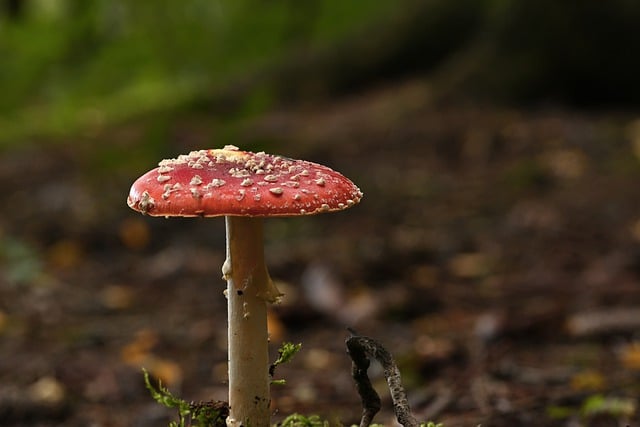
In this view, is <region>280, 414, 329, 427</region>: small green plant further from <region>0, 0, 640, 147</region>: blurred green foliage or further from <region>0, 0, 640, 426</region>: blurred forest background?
<region>0, 0, 640, 147</region>: blurred green foliage

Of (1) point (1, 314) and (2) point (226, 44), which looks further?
(2) point (226, 44)

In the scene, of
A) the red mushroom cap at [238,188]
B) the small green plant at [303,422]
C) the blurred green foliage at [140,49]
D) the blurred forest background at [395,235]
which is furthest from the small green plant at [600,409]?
the blurred green foliage at [140,49]

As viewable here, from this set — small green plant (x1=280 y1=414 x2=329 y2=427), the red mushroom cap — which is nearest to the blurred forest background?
small green plant (x1=280 y1=414 x2=329 y2=427)

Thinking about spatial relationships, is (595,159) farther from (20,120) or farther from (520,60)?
(20,120)

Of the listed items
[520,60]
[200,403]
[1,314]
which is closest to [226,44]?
[520,60]

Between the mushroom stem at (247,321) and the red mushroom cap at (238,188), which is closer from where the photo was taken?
the red mushroom cap at (238,188)

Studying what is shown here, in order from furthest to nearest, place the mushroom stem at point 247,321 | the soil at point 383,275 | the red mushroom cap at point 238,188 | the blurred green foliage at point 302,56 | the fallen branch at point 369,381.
Answer: the blurred green foliage at point 302,56 < the soil at point 383,275 < the mushroom stem at point 247,321 < the fallen branch at point 369,381 < the red mushroom cap at point 238,188

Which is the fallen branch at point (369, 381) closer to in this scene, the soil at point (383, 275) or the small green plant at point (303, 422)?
the small green plant at point (303, 422)
